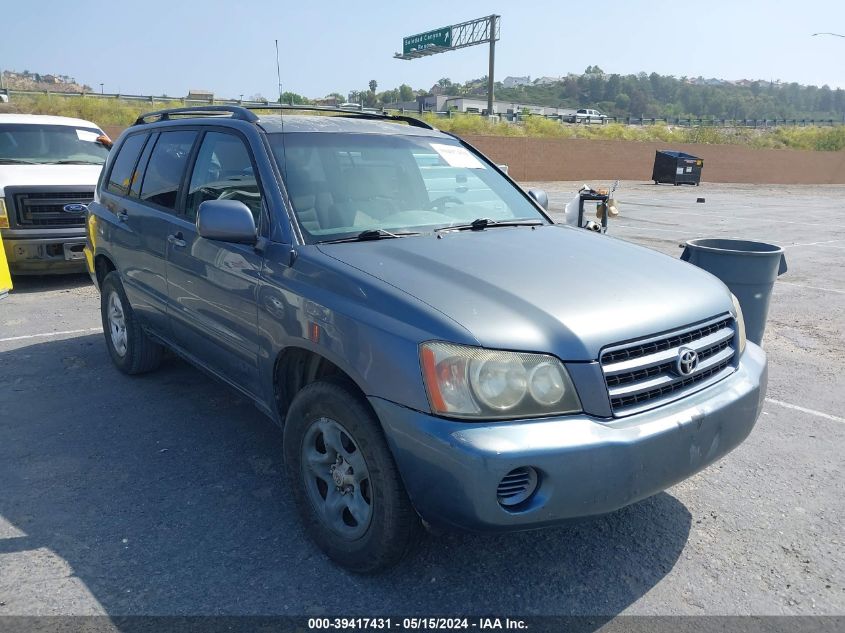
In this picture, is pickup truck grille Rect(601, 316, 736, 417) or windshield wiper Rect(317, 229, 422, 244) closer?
pickup truck grille Rect(601, 316, 736, 417)

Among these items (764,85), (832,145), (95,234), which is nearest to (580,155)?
(832,145)

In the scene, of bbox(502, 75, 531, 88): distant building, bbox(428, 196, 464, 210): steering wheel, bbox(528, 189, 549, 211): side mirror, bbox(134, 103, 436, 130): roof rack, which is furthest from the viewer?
bbox(502, 75, 531, 88): distant building

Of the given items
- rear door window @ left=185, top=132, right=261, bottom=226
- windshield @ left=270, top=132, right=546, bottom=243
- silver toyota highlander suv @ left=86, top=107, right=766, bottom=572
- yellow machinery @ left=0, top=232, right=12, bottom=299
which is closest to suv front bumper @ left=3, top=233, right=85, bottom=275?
yellow machinery @ left=0, top=232, right=12, bottom=299

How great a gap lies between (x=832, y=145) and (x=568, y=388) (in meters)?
60.5

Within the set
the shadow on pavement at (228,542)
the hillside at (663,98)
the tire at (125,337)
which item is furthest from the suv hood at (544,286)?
the hillside at (663,98)

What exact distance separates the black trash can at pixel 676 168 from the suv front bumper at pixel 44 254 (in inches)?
1230

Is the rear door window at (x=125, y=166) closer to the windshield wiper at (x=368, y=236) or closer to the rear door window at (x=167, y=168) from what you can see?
the rear door window at (x=167, y=168)

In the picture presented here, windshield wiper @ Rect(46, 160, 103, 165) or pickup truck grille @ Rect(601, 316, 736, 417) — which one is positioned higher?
windshield wiper @ Rect(46, 160, 103, 165)

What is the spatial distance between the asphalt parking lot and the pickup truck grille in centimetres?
40

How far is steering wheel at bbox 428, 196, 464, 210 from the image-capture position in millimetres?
3691

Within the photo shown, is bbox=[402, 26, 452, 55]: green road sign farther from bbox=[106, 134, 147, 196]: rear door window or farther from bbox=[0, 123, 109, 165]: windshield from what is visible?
bbox=[106, 134, 147, 196]: rear door window

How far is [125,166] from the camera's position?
5.06 meters

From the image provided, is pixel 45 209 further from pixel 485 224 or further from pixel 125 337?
pixel 485 224

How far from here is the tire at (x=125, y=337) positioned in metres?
4.97
